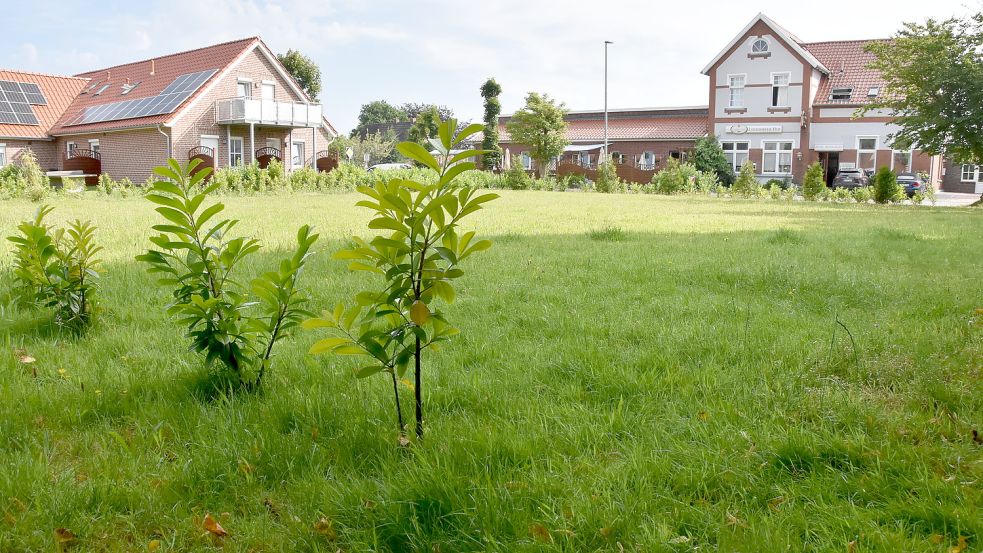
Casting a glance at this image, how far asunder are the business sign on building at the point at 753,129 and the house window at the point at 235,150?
2684 centimetres

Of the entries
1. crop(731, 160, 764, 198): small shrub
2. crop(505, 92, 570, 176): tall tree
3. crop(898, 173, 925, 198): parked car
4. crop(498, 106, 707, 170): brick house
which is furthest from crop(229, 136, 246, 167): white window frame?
crop(898, 173, 925, 198): parked car

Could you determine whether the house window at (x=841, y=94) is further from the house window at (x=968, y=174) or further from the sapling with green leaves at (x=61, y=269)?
the sapling with green leaves at (x=61, y=269)

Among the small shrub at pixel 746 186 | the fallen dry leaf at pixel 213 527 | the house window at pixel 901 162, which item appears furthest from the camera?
the house window at pixel 901 162

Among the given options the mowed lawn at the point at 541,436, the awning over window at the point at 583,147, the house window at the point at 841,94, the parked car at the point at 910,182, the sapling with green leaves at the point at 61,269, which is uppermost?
the house window at the point at 841,94

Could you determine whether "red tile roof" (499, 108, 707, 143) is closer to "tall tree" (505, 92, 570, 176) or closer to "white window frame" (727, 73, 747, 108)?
"white window frame" (727, 73, 747, 108)

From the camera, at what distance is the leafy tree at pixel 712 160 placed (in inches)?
1515

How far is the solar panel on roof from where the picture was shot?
30.1m

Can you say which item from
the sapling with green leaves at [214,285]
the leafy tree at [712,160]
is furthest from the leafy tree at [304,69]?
the sapling with green leaves at [214,285]

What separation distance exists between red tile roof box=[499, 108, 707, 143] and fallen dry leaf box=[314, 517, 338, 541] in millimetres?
42764

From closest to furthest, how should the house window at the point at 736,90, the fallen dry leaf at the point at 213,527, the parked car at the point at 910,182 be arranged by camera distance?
1. the fallen dry leaf at the point at 213,527
2. the parked car at the point at 910,182
3. the house window at the point at 736,90

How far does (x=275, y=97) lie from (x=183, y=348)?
32.5 m

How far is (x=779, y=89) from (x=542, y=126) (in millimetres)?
13342

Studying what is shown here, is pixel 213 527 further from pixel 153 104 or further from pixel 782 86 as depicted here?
pixel 782 86

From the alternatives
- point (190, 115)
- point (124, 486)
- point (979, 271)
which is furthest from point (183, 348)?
point (190, 115)
